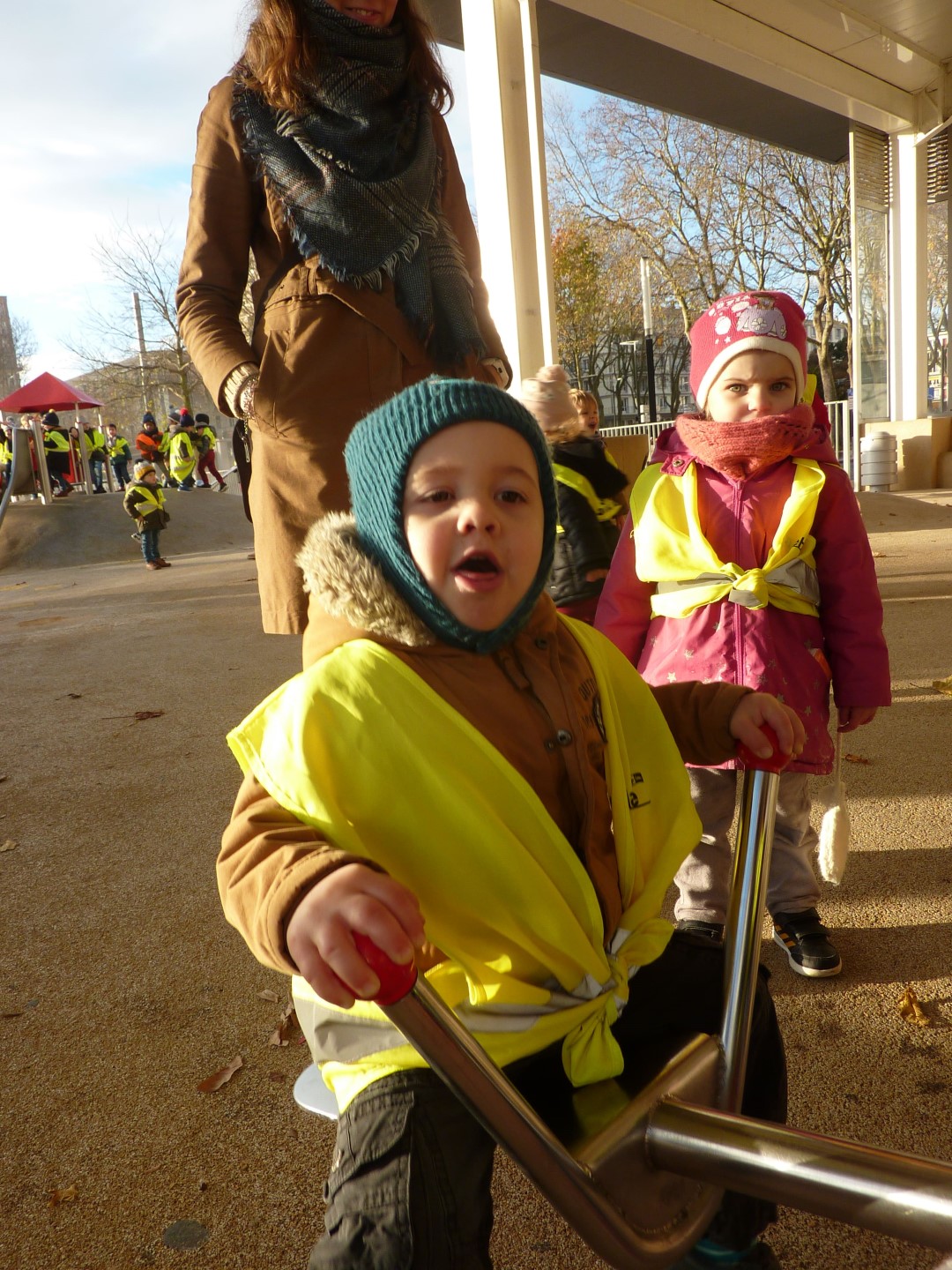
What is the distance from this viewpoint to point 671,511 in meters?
2.26

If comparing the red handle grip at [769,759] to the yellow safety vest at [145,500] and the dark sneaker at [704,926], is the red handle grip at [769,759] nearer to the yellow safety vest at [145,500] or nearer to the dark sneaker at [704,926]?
the dark sneaker at [704,926]

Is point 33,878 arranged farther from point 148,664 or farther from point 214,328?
point 148,664

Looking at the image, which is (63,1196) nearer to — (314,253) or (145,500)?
(314,253)

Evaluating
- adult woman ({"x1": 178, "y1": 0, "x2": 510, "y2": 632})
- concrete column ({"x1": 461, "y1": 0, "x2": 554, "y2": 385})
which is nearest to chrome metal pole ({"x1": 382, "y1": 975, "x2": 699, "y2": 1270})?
adult woman ({"x1": 178, "y1": 0, "x2": 510, "y2": 632})

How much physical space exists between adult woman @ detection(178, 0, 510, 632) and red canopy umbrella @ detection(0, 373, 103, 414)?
18655 millimetres

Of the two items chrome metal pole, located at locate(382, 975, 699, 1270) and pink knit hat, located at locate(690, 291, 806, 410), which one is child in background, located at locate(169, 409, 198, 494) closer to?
pink knit hat, located at locate(690, 291, 806, 410)

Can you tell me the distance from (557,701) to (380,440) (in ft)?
1.42

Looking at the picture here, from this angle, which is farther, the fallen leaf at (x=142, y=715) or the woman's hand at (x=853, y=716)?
the fallen leaf at (x=142, y=715)

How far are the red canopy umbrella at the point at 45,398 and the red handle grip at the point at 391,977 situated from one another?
20302 millimetres

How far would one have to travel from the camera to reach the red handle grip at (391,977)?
833 mm

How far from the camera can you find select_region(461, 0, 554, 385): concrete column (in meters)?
6.44

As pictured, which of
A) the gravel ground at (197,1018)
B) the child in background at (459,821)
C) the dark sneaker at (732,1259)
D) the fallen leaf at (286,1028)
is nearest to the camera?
the child in background at (459,821)

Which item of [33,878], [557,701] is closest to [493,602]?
[557,701]

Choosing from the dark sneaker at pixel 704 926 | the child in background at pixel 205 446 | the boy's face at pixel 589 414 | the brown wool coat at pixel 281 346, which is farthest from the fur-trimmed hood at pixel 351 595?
the child in background at pixel 205 446
